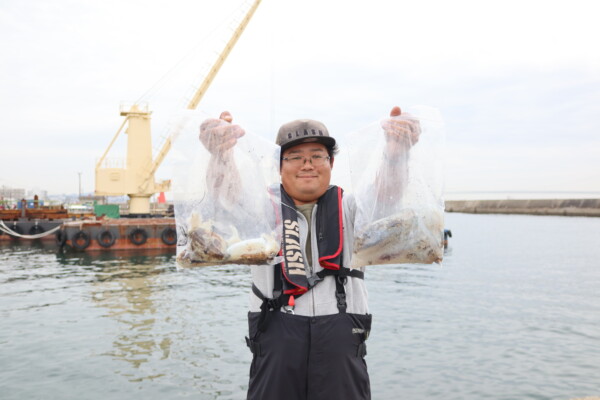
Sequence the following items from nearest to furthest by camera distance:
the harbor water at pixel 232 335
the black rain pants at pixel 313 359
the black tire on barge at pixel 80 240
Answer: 1. the black rain pants at pixel 313 359
2. the harbor water at pixel 232 335
3. the black tire on barge at pixel 80 240

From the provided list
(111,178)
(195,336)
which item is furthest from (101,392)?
(111,178)

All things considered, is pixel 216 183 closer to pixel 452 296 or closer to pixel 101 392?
pixel 101 392

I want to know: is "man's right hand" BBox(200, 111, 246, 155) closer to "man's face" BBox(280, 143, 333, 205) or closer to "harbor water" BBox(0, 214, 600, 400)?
"man's face" BBox(280, 143, 333, 205)

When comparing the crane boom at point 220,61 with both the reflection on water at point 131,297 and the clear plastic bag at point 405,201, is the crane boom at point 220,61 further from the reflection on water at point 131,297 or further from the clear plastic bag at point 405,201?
the clear plastic bag at point 405,201

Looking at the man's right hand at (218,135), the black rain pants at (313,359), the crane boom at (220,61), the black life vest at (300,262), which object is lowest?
the black rain pants at (313,359)

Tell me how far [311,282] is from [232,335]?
28.3ft

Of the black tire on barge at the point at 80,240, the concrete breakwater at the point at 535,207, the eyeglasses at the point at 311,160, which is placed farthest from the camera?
the concrete breakwater at the point at 535,207

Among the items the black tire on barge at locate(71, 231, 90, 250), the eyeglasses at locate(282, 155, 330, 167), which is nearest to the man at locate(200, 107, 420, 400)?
the eyeglasses at locate(282, 155, 330, 167)

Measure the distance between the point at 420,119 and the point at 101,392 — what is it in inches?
274

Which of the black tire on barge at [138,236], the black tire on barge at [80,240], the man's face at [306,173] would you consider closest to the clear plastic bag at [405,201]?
the man's face at [306,173]

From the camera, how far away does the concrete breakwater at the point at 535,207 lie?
284ft

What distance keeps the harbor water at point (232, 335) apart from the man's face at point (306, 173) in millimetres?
5746

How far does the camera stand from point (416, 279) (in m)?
19.5

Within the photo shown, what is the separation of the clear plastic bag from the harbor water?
→ 5680mm
